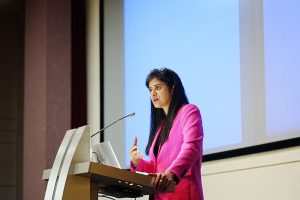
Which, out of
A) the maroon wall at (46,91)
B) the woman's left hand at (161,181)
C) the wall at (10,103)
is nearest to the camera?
the woman's left hand at (161,181)

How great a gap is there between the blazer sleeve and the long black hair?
10 centimetres

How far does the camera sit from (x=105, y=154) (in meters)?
2.53

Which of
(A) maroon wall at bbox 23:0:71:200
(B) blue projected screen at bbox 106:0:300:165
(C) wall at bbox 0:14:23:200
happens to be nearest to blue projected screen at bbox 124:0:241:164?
(B) blue projected screen at bbox 106:0:300:165

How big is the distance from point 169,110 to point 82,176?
2.38 ft

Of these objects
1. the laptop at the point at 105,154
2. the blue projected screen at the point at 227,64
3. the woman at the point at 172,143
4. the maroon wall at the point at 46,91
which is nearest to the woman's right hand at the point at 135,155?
the woman at the point at 172,143

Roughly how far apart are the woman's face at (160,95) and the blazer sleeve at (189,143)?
0.55ft

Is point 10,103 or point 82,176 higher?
point 10,103

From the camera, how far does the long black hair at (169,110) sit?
107 inches

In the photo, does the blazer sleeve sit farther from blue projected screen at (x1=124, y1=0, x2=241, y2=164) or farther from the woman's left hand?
blue projected screen at (x1=124, y1=0, x2=241, y2=164)

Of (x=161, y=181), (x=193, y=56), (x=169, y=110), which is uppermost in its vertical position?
(x=193, y=56)

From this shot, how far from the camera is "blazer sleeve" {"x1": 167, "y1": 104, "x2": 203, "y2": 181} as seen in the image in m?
2.44

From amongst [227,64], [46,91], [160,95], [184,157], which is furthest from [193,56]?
[46,91]

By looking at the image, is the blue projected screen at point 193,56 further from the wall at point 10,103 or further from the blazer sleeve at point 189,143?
the wall at point 10,103

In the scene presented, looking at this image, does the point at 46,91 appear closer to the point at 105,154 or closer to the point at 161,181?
the point at 105,154
